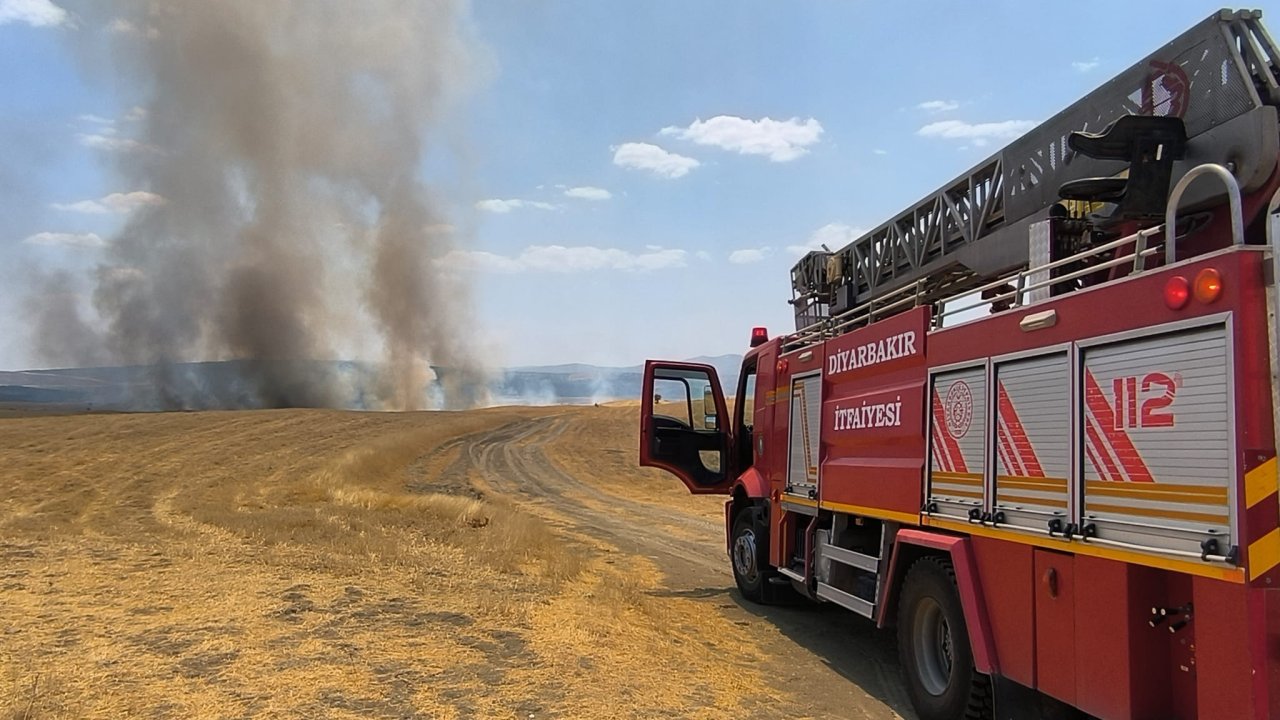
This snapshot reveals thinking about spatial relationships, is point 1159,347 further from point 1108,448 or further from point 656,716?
point 656,716

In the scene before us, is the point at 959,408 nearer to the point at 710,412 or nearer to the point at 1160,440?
the point at 1160,440

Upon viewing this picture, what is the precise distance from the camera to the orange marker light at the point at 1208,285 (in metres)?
3.38

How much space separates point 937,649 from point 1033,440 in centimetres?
188

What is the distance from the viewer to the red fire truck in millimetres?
3312

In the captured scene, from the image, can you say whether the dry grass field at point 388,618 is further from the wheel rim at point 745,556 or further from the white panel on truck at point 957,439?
the white panel on truck at point 957,439

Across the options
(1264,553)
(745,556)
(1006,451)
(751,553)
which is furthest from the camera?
(745,556)

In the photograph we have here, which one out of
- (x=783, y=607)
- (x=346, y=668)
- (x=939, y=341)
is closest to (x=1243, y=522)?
(x=939, y=341)

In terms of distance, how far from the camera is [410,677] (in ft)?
18.9

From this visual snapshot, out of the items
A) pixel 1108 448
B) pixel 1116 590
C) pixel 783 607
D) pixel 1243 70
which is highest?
pixel 1243 70

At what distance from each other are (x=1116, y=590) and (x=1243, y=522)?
0.78 metres

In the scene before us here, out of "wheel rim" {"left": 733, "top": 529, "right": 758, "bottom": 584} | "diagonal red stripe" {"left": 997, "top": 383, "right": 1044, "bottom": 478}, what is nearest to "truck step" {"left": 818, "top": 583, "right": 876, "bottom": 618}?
"wheel rim" {"left": 733, "top": 529, "right": 758, "bottom": 584}

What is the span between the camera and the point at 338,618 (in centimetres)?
722

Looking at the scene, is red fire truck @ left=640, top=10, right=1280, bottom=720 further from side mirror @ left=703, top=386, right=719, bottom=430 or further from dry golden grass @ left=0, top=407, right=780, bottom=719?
side mirror @ left=703, top=386, right=719, bottom=430

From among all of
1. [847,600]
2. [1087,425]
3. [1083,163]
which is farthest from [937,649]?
[1083,163]
